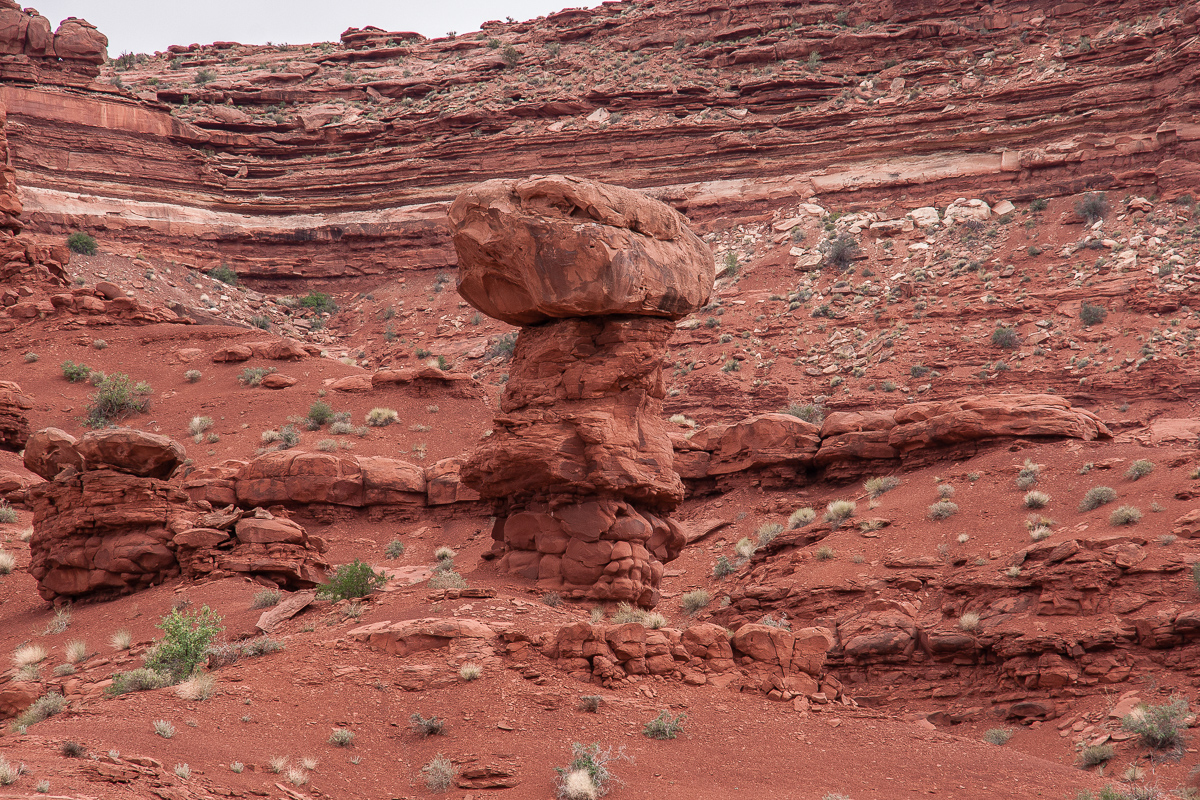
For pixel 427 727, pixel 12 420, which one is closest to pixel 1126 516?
pixel 427 727

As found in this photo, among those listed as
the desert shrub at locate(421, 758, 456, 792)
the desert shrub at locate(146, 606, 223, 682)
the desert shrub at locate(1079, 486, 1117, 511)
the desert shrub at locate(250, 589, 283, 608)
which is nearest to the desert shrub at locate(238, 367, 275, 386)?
the desert shrub at locate(250, 589, 283, 608)

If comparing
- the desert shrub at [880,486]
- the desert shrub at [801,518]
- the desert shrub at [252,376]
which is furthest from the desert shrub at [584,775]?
the desert shrub at [252,376]

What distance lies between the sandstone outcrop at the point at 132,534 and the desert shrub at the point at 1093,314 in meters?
27.3

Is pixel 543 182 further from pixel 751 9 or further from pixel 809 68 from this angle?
pixel 751 9

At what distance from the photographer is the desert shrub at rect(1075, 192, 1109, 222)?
39.0m

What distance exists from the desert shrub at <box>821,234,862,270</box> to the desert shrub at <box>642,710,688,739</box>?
109 feet

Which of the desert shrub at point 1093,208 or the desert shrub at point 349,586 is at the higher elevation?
the desert shrub at point 1093,208

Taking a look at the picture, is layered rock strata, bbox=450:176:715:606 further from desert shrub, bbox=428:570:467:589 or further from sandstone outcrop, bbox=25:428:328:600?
sandstone outcrop, bbox=25:428:328:600

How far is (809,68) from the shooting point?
51625 millimetres

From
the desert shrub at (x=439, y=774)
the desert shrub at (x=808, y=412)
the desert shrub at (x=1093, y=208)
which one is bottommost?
the desert shrub at (x=808, y=412)

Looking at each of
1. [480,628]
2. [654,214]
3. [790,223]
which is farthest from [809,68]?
[480,628]

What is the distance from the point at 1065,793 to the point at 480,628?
6.76 meters

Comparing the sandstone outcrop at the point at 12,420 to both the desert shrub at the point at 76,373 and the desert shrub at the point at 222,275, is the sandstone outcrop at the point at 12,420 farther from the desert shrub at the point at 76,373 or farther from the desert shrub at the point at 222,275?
the desert shrub at the point at 222,275

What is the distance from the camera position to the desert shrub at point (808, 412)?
32.3 metres
